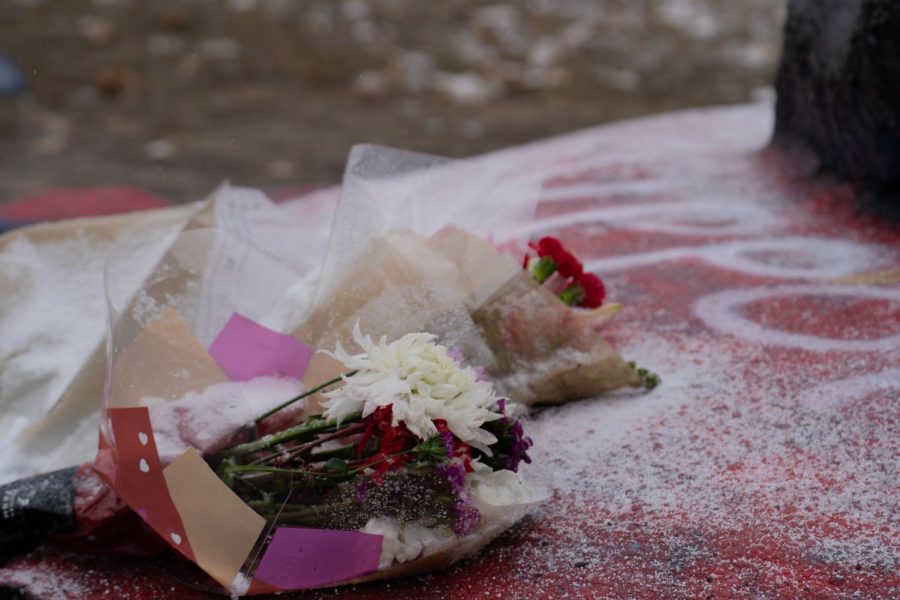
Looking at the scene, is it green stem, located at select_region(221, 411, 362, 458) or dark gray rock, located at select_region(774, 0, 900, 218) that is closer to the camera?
green stem, located at select_region(221, 411, 362, 458)

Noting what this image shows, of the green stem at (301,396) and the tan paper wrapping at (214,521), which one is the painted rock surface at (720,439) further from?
the green stem at (301,396)

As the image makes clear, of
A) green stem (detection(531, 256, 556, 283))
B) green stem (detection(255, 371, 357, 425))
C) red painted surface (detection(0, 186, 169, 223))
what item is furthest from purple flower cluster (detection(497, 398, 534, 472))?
red painted surface (detection(0, 186, 169, 223))

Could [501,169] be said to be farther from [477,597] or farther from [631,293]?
[477,597]

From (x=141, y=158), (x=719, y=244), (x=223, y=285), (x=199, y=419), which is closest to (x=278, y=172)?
(x=141, y=158)

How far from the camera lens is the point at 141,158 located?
20.5 feet

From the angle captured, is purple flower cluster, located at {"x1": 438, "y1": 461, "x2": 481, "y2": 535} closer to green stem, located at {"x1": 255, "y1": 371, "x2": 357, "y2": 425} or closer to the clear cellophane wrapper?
the clear cellophane wrapper

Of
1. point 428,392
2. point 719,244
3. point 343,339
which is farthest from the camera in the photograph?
point 719,244

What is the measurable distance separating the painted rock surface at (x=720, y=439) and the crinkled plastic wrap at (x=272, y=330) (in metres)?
0.11

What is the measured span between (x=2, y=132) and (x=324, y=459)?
226 inches

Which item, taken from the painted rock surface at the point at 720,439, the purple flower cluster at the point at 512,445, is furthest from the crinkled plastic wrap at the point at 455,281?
the purple flower cluster at the point at 512,445

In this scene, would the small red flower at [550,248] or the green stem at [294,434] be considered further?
the small red flower at [550,248]

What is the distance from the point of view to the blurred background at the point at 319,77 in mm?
6266

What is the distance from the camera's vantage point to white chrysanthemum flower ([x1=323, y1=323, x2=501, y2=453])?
162 cm

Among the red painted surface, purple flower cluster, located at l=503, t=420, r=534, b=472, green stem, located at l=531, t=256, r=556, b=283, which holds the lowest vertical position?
the red painted surface
